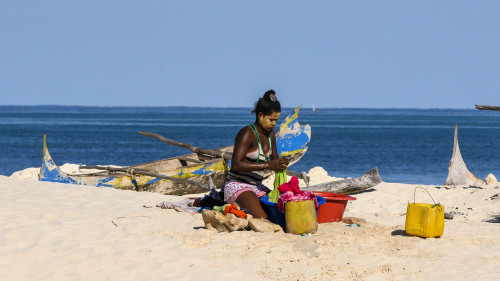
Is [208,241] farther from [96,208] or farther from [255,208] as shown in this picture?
[96,208]

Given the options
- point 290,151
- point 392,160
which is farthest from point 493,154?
point 290,151

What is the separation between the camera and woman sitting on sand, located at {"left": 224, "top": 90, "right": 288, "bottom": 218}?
28.7 ft

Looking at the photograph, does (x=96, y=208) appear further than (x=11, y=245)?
Yes

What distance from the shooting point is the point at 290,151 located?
1806 cm

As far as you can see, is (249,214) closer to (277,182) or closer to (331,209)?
(277,182)

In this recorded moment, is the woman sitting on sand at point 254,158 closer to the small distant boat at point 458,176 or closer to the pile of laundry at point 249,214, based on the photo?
the pile of laundry at point 249,214

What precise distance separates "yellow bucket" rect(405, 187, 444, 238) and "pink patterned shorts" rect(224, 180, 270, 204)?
6.44 feet

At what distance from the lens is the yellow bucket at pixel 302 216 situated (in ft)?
27.1

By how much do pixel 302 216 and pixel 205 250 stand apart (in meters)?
1.24

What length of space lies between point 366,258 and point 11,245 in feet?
13.9

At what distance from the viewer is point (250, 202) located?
8844mm

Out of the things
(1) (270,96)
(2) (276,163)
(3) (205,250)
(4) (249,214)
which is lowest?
(3) (205,250)

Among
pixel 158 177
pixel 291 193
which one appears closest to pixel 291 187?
pixel 291 193

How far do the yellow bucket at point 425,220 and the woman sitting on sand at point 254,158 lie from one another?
66.6 inches
